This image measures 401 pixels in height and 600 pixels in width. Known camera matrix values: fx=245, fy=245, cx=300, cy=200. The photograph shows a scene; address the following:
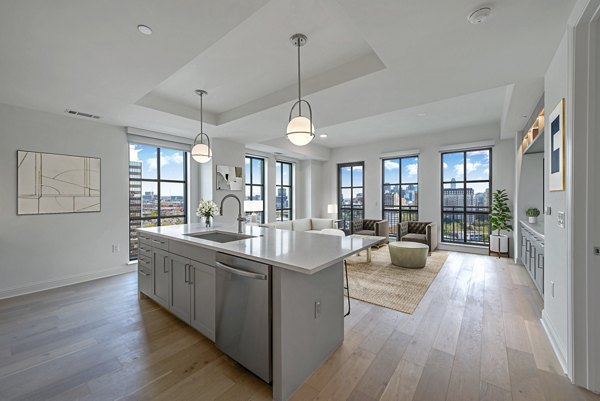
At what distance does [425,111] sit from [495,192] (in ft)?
8.83

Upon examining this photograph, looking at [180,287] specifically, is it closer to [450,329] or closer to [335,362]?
[335,362]

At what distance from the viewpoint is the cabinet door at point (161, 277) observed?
2650mm

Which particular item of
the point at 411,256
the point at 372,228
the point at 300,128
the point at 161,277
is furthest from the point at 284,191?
the point at 300,128

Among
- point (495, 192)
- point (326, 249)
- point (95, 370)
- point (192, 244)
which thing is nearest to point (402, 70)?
point (326, 249)

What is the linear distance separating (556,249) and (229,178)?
4.98 metres

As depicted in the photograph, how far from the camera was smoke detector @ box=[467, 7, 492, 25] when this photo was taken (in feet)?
5.41

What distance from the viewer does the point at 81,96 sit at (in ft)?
9.98

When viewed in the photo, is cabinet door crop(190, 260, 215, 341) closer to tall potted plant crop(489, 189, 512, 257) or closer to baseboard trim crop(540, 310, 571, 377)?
baseboard trim crop(540, 310, 571, 377)

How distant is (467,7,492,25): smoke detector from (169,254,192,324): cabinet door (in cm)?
299

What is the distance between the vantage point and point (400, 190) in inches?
275

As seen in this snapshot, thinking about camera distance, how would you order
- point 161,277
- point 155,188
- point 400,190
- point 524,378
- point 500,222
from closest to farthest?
point 524,378
point 161,277
point 155,188
point 500,222
point 400,190

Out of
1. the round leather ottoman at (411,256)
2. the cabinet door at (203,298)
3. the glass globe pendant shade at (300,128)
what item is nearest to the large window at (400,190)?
the round leather ottoman at (411,256)

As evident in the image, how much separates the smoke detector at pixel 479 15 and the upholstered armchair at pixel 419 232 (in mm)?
4710

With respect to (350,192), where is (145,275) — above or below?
below
